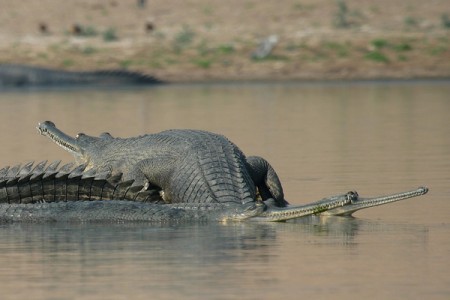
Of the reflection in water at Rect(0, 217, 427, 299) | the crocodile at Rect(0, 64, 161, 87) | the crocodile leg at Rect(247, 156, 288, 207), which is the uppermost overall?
the crocodile at Rect(0, 64, 161, 87)

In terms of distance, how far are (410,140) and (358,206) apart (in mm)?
6561

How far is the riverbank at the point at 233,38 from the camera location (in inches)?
1266

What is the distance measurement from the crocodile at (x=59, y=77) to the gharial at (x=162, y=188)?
63.3ft

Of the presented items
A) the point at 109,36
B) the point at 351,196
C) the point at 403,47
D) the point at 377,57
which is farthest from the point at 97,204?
the point at 109,36

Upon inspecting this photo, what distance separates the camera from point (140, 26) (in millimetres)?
38812

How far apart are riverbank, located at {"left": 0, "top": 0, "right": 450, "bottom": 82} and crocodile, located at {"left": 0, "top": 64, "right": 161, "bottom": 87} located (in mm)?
1707

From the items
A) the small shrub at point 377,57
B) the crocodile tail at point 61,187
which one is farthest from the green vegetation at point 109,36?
the crocodile tail at point 61,187

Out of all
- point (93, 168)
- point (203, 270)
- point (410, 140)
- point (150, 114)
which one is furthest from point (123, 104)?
point (203, 270)

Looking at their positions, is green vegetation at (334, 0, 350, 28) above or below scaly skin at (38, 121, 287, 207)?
above

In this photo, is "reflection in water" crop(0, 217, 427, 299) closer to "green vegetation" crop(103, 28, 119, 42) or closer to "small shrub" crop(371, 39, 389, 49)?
"small shrub" crop(371, 39, 389, 49)

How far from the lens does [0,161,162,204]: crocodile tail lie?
34.3 feet

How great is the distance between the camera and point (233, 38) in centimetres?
3528

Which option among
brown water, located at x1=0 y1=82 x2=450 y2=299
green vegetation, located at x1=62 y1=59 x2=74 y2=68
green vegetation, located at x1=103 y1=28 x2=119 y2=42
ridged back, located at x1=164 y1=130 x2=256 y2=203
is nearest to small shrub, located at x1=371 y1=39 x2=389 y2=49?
green vegetation, located at x1=103 y1=28 x2=119 y2=42

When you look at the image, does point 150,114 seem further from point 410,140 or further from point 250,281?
point 250,281
